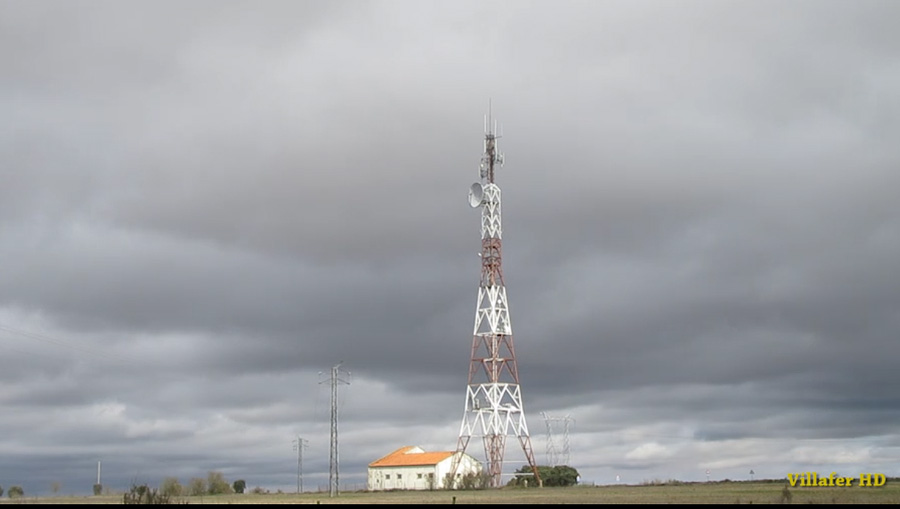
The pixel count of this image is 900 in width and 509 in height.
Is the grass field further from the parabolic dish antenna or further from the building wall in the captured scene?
the parabolic dish antenna

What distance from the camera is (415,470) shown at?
123812mm

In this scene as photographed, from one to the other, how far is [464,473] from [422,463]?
10.4 metres

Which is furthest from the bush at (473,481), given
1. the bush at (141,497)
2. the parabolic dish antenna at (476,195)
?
the bush at (141,497)

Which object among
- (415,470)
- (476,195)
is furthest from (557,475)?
(476,195)

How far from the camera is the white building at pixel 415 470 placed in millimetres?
119812

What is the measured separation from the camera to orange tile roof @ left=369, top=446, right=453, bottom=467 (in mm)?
123188

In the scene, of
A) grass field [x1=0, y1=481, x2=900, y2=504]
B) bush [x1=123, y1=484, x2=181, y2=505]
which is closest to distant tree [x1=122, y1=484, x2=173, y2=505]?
bush [x1=123, y1=484, x2=181, y2=505]

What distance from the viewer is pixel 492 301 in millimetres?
107250

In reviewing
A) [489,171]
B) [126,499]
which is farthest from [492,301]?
[126,499]

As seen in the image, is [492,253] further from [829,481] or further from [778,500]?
[778,500]

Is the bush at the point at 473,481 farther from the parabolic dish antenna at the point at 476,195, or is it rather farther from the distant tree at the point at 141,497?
the distant tree at the point at 141,497

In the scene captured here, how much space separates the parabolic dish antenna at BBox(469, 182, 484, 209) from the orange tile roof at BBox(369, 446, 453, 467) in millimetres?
31945

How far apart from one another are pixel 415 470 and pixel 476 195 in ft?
116

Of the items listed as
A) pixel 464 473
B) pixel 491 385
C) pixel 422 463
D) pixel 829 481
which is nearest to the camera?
pixel 829 481
